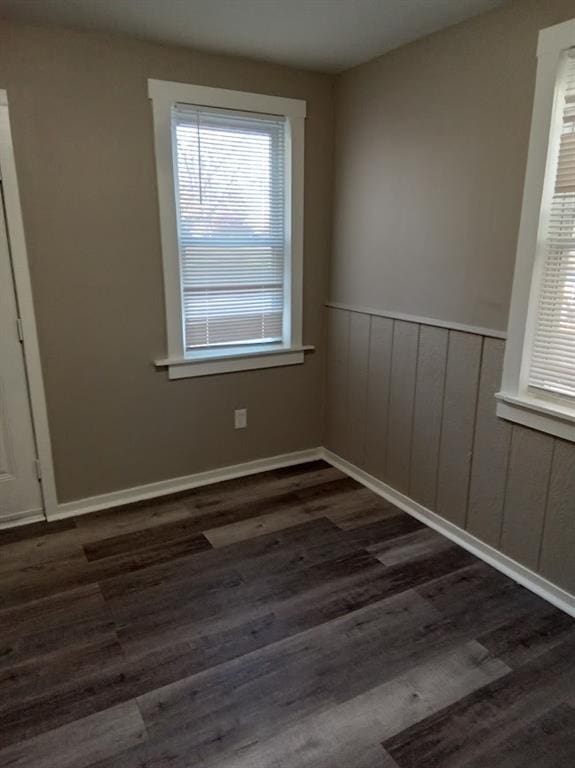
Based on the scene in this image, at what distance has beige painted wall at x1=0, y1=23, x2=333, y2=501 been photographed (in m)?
2.45

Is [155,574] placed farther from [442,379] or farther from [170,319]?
[442,379]

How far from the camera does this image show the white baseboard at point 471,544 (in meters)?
2.21

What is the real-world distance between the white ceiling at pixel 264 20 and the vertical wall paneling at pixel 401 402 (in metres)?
1.38

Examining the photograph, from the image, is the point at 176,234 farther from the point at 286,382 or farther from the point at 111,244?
the point at 286,382

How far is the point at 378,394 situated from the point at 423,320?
591mm

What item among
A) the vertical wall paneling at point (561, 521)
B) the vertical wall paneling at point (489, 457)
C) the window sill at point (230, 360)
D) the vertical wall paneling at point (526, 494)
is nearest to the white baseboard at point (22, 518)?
the window sill at point (230, 360)

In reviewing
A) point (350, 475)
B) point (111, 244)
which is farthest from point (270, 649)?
point (111, 244)

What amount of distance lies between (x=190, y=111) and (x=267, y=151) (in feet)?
1.61

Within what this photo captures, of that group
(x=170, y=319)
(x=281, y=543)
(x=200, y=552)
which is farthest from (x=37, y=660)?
(x=170, y=319)

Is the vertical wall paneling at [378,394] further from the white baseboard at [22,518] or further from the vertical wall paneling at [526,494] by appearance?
the white baseboard at [22,518]

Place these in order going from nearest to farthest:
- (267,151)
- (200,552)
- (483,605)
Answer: (483,605), (200,552), (267,151)

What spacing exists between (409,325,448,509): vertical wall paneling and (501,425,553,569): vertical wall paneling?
0.46m

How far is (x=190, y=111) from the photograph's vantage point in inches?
108

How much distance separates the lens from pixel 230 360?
3.18 m
